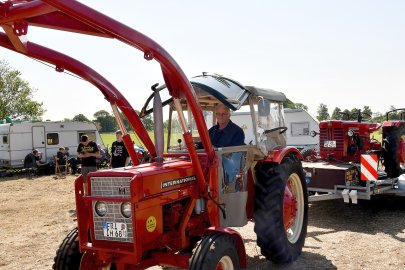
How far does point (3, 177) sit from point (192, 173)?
16.7 m

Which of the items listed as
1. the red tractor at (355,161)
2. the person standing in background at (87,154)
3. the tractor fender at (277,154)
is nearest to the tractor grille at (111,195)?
the tractor fender at (277,154)

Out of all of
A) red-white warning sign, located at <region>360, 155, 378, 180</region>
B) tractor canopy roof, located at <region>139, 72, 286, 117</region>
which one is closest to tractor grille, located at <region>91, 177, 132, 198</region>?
tractor canopy roof, located at <region>139, 72, 286, 117</region>

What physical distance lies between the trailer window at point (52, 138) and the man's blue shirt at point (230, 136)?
15785mm

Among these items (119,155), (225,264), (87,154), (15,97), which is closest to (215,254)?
(225,264)

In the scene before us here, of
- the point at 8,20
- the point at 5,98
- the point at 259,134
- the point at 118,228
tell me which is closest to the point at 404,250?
the point at 259,134

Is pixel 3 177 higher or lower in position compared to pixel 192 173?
lower

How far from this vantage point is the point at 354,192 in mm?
6797

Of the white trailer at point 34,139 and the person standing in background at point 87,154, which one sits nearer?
the person standing in background at point 87,154

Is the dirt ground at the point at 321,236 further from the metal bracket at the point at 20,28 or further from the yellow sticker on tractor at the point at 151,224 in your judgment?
the metal bracket at the point at 20,28

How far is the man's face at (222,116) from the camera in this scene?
192 inches

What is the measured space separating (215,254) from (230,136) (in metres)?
1.58

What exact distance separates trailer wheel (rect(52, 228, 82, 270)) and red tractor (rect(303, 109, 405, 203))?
4.21 meters

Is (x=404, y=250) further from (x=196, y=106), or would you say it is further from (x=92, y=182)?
(x=92, y=182)

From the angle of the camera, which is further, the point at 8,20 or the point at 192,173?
the point at 192,173
